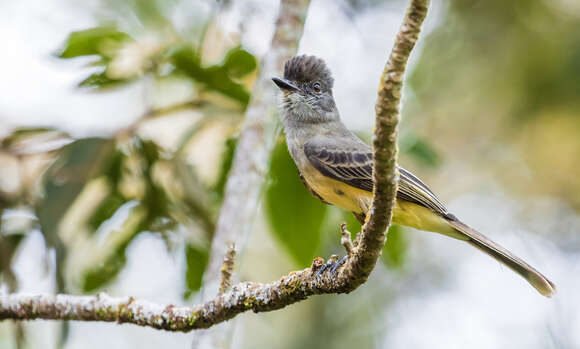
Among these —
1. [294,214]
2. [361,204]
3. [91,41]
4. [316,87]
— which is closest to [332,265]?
[361,204]

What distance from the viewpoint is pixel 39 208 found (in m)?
3.49

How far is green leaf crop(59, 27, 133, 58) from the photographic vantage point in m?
3.69

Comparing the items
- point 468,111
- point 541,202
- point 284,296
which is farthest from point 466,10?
point 284,296

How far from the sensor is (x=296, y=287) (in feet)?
7.92

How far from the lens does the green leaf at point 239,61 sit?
3.76 meters

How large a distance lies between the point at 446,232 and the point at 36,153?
265 centimetres

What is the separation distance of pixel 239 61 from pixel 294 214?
102cm

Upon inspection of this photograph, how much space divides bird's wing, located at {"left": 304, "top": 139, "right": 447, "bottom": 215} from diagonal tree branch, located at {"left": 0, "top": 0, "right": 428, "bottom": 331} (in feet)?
3.70

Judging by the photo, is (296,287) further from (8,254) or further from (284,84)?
(8,254)

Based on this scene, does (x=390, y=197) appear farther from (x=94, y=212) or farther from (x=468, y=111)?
(x=468, y=111)

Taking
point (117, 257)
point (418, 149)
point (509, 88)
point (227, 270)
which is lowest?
point (117, 257)

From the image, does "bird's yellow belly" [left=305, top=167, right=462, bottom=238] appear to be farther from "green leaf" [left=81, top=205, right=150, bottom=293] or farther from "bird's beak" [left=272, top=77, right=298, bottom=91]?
"green leaf" [left=81, top=205, right=150, bottom=293]

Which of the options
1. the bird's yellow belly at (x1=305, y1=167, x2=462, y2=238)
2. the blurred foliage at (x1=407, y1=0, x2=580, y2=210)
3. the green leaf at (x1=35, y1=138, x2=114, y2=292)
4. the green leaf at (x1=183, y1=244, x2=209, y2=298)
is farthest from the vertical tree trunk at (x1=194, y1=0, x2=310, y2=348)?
the blurred foliage at (x1=407, y1=0, x2=580, y2=210)

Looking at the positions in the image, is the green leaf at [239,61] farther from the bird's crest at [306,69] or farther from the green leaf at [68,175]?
the green leaf at [68,175]
